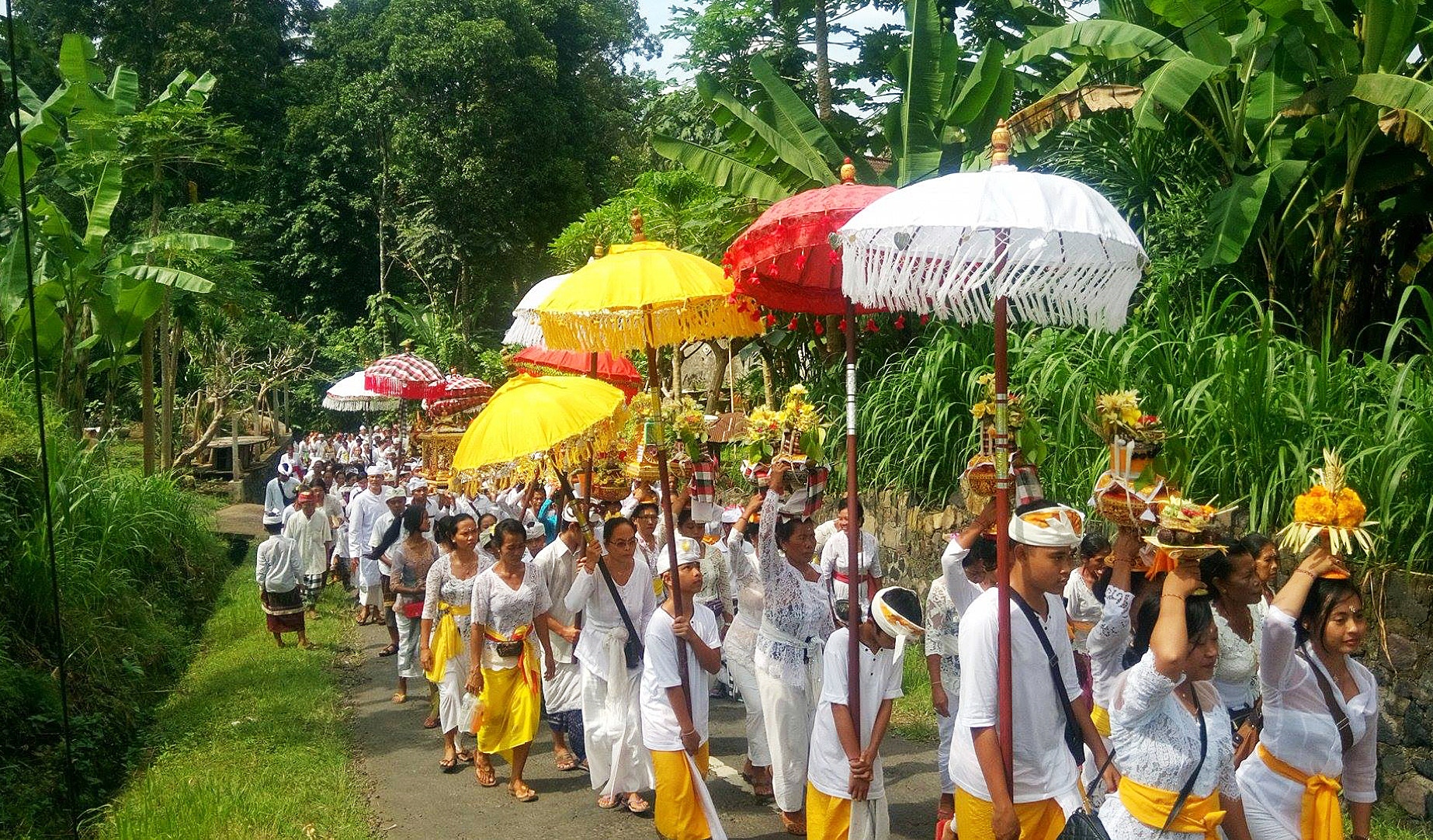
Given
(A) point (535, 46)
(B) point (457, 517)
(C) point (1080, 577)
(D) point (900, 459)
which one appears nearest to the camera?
(C) point (1080, 577)

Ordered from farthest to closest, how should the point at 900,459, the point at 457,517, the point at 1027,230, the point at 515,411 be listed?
the point at 900,459, the point at 457,517, the point at 515,411, the point at 1027,230

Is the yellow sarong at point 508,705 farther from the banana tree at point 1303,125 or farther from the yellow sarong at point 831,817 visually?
the banana tree at point 1303,125

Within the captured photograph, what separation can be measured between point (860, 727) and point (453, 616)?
4.16 m

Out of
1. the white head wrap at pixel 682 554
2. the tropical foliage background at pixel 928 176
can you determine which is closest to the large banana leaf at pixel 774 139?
the tropical foliage background at pixel 928 176

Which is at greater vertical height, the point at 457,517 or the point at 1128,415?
the point at 1128,415

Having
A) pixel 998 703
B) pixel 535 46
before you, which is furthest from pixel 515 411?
pixel 535 46

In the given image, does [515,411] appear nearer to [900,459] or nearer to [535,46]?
[900,459]

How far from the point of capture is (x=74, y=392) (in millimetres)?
15547

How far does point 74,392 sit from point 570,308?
1151 cm

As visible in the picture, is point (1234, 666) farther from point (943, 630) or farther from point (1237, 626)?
point (943, 630)

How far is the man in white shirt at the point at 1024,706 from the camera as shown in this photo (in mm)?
4309

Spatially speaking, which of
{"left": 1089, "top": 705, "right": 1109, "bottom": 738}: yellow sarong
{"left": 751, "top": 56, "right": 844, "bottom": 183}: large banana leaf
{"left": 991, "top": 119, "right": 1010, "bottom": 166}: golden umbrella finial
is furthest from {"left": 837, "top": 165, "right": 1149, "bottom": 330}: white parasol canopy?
{"left": 751, "top": 56, "right": 844, "bottom": 183}: large banana leaf

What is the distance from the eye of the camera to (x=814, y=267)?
21.9 feet

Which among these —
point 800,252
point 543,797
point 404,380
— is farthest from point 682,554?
point 404,380
